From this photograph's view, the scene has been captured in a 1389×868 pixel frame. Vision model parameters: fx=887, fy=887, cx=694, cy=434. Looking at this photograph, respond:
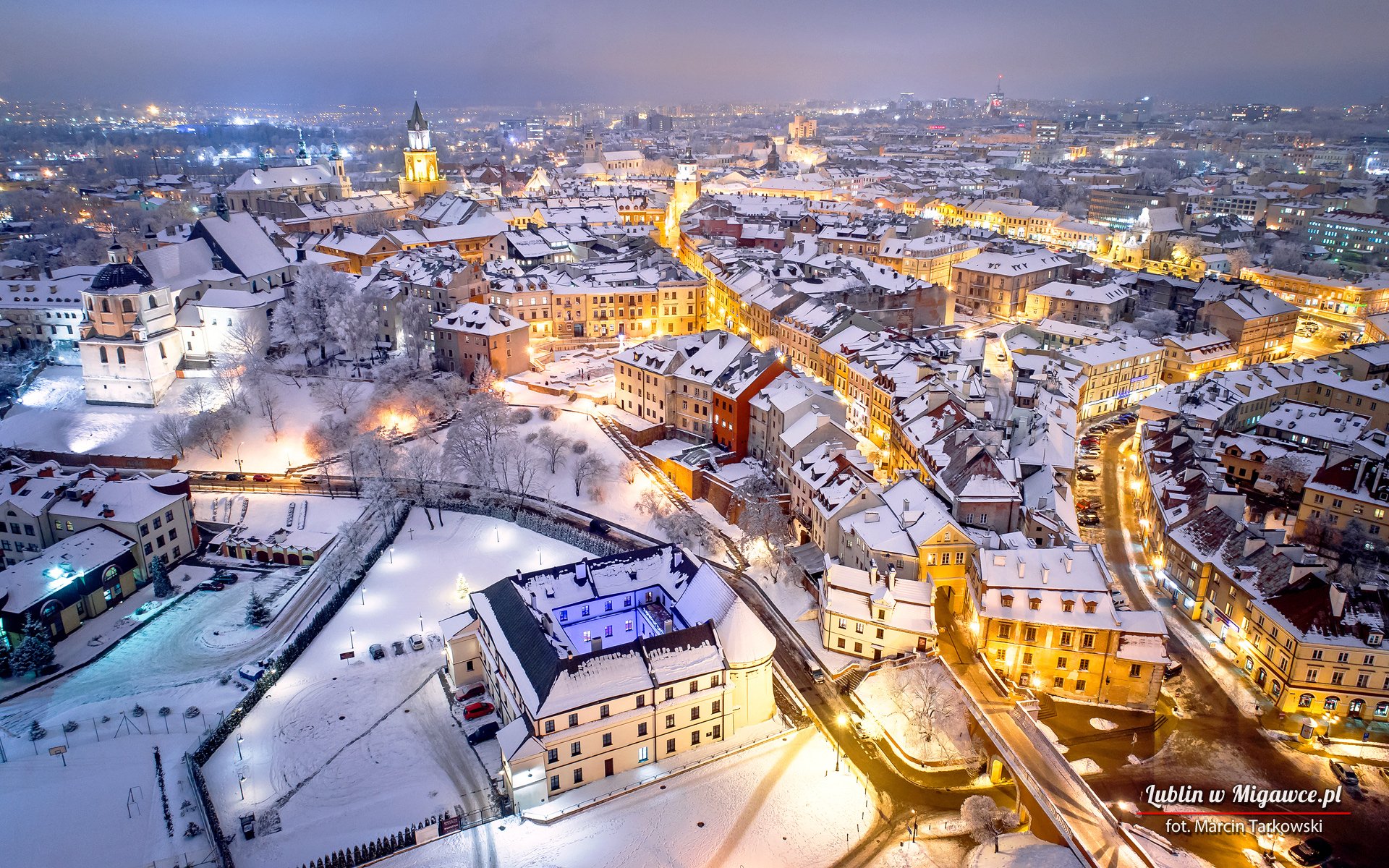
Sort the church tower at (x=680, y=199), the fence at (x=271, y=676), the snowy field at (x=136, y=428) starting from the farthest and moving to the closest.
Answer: the church tower at (x=680, y=199), the snowy field at (x=136, y=428), the fence at (x=271, y=676)

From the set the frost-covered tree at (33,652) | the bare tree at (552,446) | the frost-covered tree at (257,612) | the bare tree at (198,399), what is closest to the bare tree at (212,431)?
the bare tree at (198,399)

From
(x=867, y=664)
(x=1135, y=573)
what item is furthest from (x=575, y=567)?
(x=1135, y=573)

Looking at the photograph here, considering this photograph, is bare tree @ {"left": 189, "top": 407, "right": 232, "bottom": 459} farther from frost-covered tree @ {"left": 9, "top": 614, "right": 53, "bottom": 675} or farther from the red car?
the red car

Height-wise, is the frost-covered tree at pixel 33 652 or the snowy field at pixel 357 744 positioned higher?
the frost-covered tree at pixel 33 652

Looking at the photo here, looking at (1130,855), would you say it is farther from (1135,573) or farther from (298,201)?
(298,201)

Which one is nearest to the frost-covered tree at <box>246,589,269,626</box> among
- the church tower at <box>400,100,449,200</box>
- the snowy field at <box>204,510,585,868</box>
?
the snowy field at <box>204,510,585,868</box>

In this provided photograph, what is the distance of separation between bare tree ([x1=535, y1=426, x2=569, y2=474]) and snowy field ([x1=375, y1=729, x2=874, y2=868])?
30674mm

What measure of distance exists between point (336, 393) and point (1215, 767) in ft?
203

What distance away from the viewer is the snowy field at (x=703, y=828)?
32781 millimetres

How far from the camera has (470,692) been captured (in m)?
41.9

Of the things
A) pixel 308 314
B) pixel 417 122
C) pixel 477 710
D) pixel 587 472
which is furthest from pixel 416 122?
pixel 477 710

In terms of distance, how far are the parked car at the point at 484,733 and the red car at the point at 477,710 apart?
2.25 feet

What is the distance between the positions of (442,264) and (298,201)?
62.2m

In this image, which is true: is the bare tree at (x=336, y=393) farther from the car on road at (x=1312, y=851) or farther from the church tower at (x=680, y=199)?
the church tower at (x=680, y=199)
